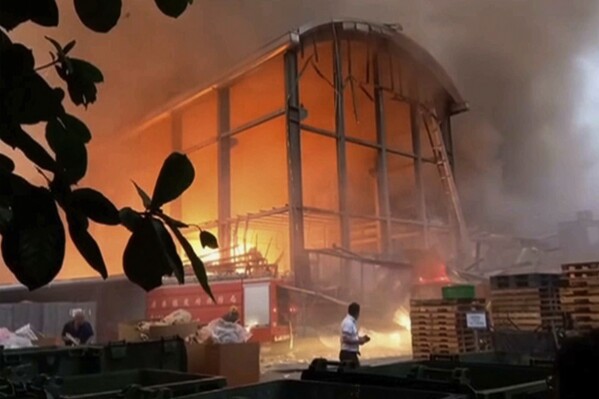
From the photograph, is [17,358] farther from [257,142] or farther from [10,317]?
[257,142]

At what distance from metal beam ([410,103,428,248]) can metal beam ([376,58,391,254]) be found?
122cm

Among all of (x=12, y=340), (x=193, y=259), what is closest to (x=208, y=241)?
(x=193, y=259)

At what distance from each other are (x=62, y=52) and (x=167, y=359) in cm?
500

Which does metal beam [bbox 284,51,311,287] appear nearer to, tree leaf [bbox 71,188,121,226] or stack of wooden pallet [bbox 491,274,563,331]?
stack of wooden pallet [bbox 491,274,563,331]

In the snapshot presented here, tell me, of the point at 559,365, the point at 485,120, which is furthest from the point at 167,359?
the point at 485,120

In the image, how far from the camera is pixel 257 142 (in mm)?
17234

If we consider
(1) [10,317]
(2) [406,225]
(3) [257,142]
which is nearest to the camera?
(1) [10,317]

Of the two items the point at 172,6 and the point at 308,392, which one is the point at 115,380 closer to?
the point at 308,392

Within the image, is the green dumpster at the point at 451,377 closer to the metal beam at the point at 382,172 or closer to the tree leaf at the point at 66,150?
the tree leaf at the point at 66,150

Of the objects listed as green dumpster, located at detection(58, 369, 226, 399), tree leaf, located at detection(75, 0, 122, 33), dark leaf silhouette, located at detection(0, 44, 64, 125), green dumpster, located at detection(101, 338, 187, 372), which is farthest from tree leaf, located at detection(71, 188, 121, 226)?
green dumpster, located at detection(101, 338, 187, 372)

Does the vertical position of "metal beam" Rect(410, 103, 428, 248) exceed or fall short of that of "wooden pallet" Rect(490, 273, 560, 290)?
it exceeds it

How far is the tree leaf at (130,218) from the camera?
788 mm

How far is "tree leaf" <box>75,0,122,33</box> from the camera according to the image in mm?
788

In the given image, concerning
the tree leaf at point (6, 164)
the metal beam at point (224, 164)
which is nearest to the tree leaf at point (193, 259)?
the tree leaf at point (6, 164)
